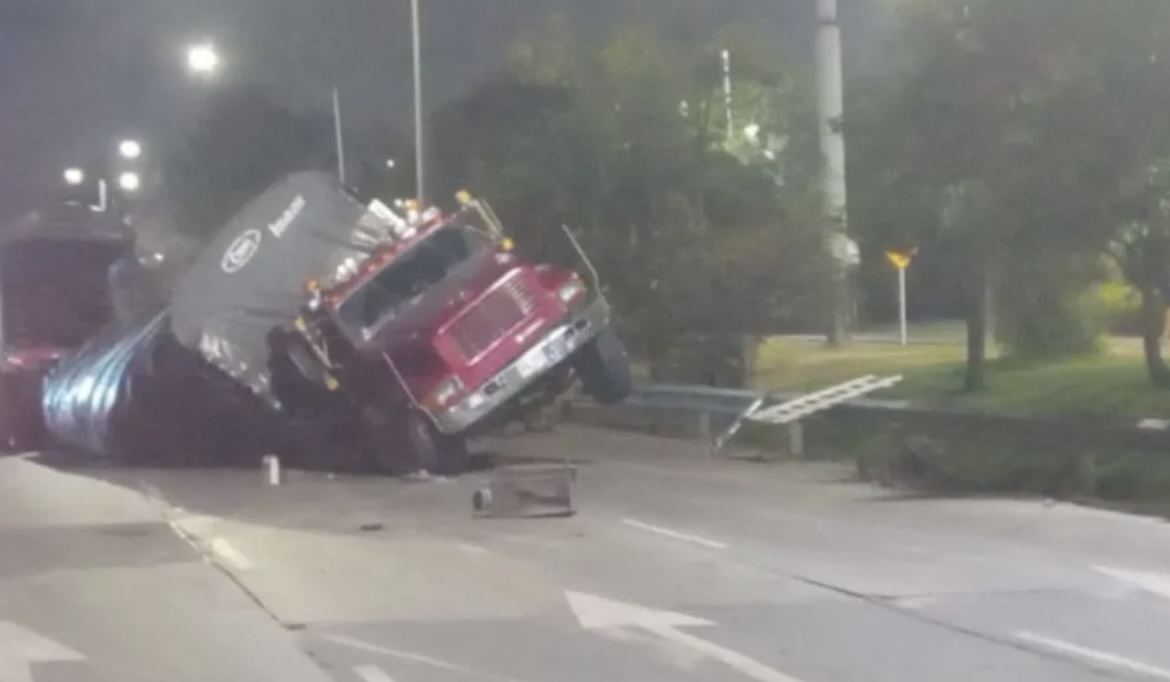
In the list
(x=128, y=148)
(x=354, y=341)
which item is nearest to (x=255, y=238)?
(x=354, y=341)

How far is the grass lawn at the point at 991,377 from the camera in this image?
24.1 meters

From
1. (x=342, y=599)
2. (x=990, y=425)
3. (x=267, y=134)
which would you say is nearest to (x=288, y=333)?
(x=990, y=425)

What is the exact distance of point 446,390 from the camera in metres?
22.0

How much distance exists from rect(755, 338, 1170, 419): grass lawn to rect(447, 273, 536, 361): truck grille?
458 centimetres

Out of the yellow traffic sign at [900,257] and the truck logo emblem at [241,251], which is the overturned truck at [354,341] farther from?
the yellow traffic sign at [900,257]

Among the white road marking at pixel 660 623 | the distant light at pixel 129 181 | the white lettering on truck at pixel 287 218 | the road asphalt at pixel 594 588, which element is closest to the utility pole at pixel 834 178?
the white lettering on truck at pixel 287 218

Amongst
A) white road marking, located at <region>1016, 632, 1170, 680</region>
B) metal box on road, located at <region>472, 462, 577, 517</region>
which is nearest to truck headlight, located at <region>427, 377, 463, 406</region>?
metal box on road, located at <region>472, 462, 577, 517</region>

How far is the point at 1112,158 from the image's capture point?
20516mm

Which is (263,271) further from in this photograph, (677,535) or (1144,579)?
(1144,579)

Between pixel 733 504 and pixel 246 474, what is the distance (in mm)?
7476

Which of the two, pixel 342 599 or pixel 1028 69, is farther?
pixel 1028 69

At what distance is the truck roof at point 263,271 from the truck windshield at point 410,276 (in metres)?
0.75

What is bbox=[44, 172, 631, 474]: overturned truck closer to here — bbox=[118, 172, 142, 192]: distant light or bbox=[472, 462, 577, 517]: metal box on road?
bbox=[472, 462, 577, 517]: metal box on road

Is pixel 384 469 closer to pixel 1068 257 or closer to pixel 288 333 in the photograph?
pixel 288 333
